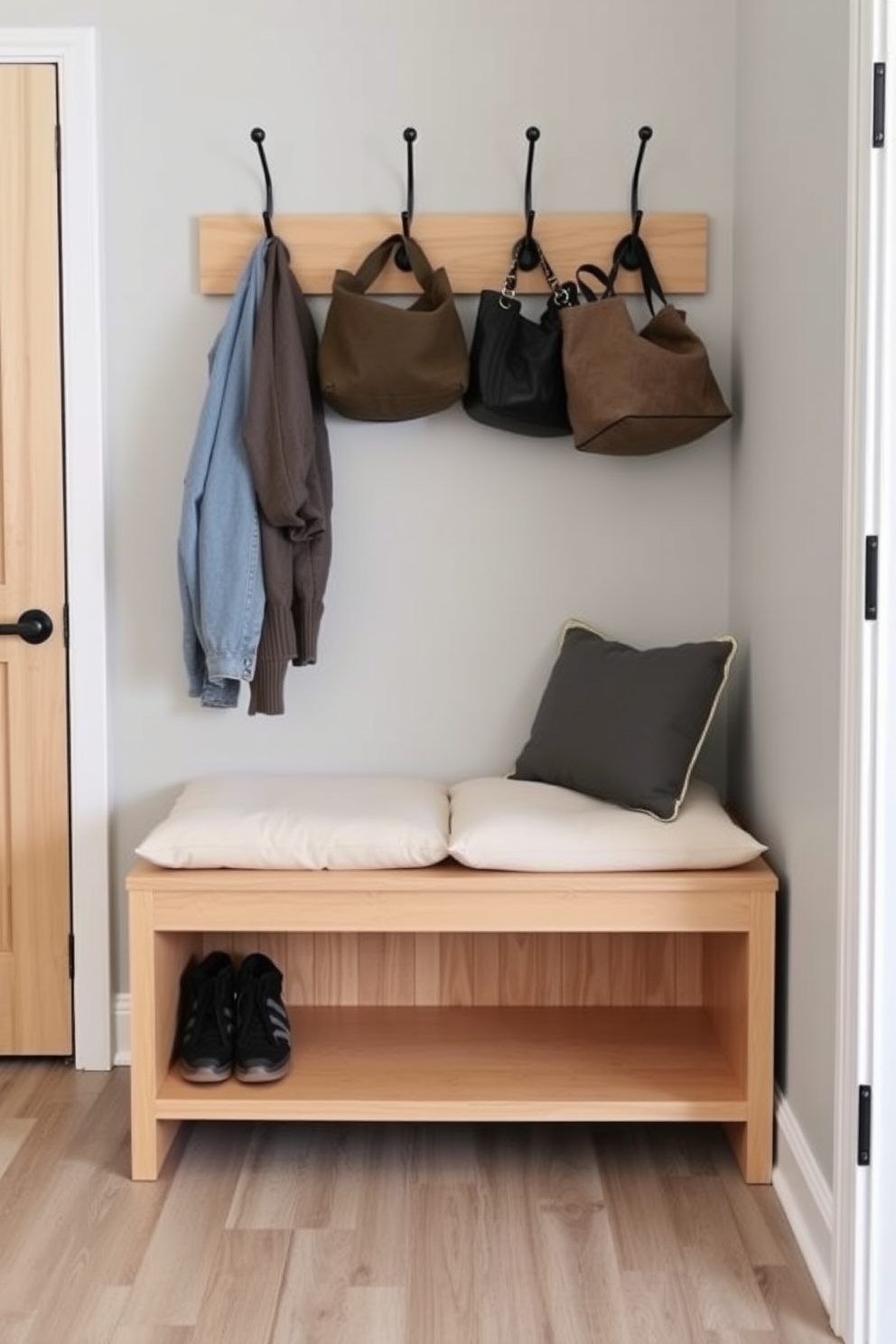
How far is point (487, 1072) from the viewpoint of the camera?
2.67 m

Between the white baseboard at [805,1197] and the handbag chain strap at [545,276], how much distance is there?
1.55m

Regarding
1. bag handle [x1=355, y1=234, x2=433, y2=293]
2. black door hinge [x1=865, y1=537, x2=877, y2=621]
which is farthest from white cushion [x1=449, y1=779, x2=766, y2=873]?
bag handle [x1=355, y1=234, x2=433, y2=293]

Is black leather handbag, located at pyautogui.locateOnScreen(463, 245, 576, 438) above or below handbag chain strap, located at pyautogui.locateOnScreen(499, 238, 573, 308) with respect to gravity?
below

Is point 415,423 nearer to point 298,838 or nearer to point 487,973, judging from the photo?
point 298,838

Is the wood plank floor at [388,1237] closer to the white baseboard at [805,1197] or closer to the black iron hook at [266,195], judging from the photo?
the white baseboard at [805,1197]

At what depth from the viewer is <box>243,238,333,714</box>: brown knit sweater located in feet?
8.96

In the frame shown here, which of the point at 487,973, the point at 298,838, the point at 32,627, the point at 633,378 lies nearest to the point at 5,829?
the point at 32,627

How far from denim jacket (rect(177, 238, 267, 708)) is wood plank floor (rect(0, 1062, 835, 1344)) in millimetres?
910

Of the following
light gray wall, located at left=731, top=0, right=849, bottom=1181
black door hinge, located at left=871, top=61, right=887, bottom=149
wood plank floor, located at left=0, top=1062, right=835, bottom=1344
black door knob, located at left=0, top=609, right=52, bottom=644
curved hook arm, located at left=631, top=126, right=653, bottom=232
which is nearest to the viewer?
black door hinge, located at left=871, top=61, right=887, bottom=149

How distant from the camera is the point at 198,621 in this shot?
9.21 ft

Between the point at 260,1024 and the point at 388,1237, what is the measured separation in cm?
52

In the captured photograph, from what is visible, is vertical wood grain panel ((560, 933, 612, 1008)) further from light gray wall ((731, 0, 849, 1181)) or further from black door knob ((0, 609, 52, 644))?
black door knob ((0, 609, 52, 644))

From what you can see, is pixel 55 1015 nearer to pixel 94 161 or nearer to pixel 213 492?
pixel 213 492

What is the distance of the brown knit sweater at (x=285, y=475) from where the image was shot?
2.73m
